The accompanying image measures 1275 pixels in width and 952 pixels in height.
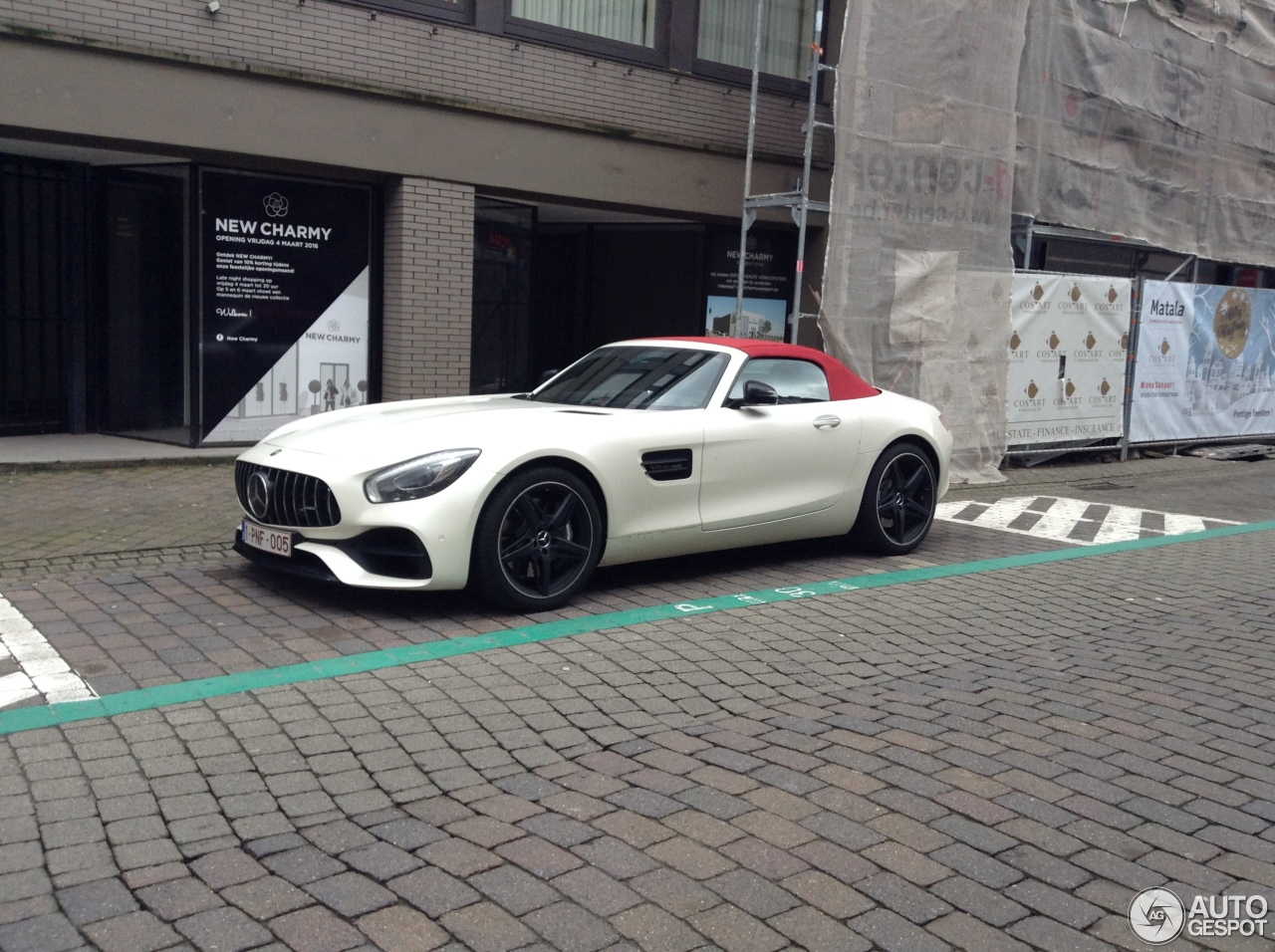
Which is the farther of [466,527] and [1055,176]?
[1055,176]

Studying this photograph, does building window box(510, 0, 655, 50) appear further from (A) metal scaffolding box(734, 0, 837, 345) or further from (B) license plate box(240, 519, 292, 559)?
(B) license plate box(240, 519, 292, 559)

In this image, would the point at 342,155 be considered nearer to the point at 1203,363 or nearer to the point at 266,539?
the point at 266,539

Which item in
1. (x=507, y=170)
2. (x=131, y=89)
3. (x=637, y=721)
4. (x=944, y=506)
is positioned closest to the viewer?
(x=637, y=721)

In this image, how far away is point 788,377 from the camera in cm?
756

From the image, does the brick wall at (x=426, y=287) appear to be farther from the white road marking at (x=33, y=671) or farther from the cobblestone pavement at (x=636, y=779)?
the white road marking at (x=33, y=671)

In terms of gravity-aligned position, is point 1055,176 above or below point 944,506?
above

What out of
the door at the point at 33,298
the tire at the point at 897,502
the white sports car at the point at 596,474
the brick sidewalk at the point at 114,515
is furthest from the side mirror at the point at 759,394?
the door at the point at 33,298

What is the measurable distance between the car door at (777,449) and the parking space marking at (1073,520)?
2.50 meters

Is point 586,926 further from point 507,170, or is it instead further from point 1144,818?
point 507,170

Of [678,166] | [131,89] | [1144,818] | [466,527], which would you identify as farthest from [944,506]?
[131,89]

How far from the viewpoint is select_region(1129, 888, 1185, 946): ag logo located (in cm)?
324

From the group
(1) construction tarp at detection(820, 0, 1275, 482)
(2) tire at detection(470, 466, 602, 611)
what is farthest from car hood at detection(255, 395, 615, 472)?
(1) construction tarp at detection(820, 0, 1275, 482)

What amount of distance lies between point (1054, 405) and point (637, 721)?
988cm

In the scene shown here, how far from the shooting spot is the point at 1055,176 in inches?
537
